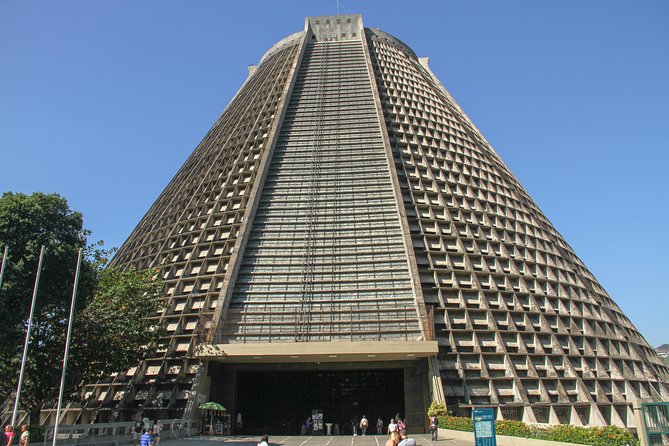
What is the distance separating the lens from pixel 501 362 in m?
32.7

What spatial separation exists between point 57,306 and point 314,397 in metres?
18.3

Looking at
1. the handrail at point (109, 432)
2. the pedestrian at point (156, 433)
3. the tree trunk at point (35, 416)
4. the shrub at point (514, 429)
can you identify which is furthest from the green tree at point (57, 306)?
the shrub at point (514, 429)

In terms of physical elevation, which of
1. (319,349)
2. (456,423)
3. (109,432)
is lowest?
(109,432)

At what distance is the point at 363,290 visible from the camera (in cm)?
3412

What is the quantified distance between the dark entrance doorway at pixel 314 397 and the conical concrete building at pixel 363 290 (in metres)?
0.10

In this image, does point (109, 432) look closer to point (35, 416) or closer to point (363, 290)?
point (35, 416)

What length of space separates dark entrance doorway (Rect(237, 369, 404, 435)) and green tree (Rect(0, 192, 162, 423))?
8509mm

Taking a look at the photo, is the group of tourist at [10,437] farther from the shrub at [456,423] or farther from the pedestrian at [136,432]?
the shrub at [456,423]

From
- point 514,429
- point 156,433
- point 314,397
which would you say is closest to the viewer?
point 514,429

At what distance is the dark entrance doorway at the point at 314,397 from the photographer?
35250mm

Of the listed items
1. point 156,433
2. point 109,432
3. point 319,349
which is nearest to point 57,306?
point 109,432

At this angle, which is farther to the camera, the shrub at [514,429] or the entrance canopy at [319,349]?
the entrance canopy at [319,349]

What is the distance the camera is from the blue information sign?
1652 centimetres

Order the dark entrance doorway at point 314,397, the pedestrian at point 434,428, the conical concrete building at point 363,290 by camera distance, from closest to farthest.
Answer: the pedestrian at point 434,428 → the conical concrete building at point 363,290 → the dark entrance doorway at point 314,397
